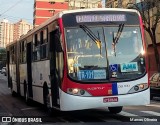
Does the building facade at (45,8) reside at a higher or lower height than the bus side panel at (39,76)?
higher

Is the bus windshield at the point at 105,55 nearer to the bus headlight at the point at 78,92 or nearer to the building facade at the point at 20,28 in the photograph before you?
the bus headlight at the point at 78,92

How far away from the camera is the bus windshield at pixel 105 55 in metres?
11.9

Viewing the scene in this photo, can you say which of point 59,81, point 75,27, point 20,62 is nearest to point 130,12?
point 75,27

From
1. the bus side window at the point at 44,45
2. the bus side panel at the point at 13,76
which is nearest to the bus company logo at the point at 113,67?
the bus side window at the point at 44,45

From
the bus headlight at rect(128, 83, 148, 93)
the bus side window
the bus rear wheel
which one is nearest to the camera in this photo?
the bus headlight at rect(128, 83, 148, 93)

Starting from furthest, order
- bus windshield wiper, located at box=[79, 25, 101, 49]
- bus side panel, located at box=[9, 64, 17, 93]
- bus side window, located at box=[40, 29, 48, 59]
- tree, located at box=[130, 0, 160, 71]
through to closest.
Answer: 1. tree, located at box=[130, 0, 160, 71]
2. bus side panel, located at box=[9, 64, 17, 93]
3. bus side window, located at box=[40, 29, 48, 59]
4. bus windshield wiper, located at box=[79, 25, 101, 49]

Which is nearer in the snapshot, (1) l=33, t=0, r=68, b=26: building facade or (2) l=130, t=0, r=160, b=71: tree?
(2) l=130, t=0, r=160, b=71: tree

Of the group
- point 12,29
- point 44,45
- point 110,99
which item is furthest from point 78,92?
point 12,29

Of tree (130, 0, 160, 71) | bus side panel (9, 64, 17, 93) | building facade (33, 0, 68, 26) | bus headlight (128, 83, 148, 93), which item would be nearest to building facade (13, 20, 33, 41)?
building facade (33, 0, 68, 26)

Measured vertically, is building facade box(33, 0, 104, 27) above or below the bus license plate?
above

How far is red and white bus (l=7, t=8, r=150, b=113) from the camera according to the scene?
11.8m

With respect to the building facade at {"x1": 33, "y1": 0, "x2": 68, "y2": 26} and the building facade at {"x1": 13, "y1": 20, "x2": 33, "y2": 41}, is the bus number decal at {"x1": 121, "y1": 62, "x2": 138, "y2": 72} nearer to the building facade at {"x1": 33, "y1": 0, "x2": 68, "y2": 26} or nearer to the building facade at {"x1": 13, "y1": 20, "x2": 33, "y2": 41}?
the building facade at {"x1": 13, "y1": 20, "x2": 33, "y2": 41}

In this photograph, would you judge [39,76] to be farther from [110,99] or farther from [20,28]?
[20,28]

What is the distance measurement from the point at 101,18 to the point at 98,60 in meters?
1.33
